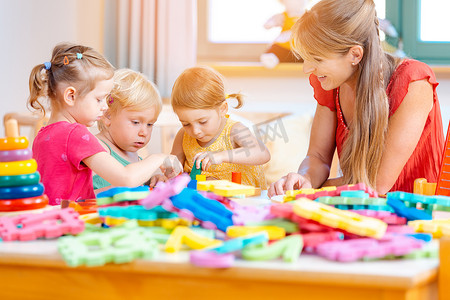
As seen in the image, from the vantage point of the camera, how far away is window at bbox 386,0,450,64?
309 centimetres

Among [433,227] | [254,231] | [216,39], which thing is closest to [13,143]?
[254,231]

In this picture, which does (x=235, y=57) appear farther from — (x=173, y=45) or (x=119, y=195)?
(x=119, y=195)

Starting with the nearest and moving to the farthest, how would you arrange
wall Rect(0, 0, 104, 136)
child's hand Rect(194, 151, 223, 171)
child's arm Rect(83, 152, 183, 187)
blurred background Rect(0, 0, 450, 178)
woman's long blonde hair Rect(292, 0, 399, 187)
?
child's arm Rect(83, 152, 183, 187)
woman's long blonde hair Rect(292, 0, 399, 187)
child's hand Rect(194, 151, 223, 171)
wall Rect(0, 0, 104, 136)
blurred background Rect(0, 0, 450, 178)

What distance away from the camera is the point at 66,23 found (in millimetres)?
3279

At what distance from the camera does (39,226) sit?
78 cm

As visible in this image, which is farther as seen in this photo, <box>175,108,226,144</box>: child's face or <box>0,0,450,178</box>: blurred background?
<box>0,0,450,178</box>: blurred background

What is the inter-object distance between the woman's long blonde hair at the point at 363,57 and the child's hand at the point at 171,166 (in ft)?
1.48

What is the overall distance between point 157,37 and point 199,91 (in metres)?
1.55

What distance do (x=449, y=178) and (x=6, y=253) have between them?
88 centimetres

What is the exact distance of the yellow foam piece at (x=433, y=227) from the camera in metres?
0.80

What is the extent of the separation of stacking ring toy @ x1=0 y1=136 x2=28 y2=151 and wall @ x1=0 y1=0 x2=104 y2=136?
176 cm

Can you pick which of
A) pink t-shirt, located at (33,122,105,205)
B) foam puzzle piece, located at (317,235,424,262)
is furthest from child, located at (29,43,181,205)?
foam puzzle piece, located at (317,235,424,262)

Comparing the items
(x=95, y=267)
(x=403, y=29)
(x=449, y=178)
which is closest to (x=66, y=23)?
(x=403, y=29)

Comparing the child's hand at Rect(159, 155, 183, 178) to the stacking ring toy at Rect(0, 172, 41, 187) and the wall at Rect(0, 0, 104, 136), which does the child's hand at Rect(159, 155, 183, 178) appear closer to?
the stacking ring toy at Rect(0, 172, 41, 187)
